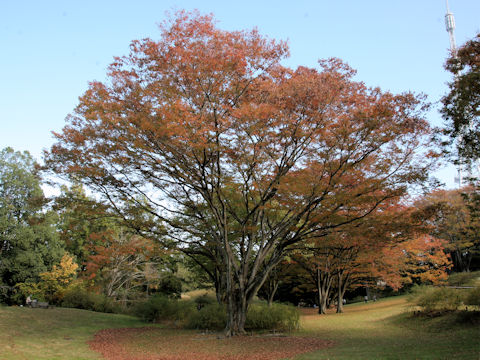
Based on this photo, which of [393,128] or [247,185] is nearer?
[393,128]

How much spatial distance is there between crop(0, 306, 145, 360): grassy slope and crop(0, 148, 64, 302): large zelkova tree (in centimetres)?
924

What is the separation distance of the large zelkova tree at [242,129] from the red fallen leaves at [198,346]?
1.43 m

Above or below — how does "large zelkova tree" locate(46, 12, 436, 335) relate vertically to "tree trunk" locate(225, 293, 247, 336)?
above

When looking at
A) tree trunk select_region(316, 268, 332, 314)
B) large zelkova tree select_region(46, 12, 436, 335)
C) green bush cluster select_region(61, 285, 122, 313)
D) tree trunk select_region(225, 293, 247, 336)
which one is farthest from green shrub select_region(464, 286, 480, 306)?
green bush cluster select_region(61, 285, 122, 313)

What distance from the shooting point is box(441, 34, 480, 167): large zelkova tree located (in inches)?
333

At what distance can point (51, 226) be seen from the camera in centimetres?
2619

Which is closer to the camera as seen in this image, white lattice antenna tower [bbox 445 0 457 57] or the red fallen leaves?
the red fallen leaves

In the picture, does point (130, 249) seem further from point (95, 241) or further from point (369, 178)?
point (95, 241)

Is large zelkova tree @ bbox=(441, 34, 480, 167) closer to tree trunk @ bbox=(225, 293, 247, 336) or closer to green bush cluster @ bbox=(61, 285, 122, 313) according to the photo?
tree trunk @ bbox=(225, 293, 247, 336)

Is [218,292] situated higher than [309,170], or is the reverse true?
[309,170]

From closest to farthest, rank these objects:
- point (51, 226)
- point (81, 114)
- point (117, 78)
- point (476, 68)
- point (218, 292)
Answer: point (476, 68)
point (117, 78)
point (81, 114)
point (218, 292)
point (51, 226)

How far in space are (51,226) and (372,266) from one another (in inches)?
916

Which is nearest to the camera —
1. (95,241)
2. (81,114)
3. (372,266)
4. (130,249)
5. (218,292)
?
(81,114)

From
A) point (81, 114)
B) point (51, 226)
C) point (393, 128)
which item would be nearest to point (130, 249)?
point (81, 114)
